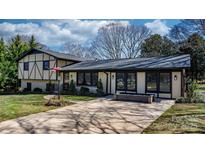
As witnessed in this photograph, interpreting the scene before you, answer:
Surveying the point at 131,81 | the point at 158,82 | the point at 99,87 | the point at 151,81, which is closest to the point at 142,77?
the point at 151,81

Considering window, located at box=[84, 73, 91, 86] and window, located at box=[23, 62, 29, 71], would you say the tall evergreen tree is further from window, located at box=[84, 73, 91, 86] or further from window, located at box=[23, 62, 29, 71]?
window, located at box=[23, 62, 29, 71]

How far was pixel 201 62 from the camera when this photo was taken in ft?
60.6

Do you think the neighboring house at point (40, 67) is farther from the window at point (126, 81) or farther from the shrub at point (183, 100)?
the shrub at point (183, 100)

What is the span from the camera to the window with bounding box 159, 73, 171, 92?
35.1ft

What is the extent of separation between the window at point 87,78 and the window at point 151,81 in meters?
3.54

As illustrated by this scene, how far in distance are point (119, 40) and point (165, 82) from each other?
11987 mm

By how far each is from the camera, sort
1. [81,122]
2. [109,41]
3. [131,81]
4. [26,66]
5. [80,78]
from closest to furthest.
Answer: [81,122] < [131,81] < [80,78] < [26,66] < [109,41]

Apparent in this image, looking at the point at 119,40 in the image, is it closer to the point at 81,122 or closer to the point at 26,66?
the point at 26,66

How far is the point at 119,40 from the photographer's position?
72.1ft

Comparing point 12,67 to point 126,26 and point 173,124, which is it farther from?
point 173,124

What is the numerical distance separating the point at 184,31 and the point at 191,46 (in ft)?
4.92

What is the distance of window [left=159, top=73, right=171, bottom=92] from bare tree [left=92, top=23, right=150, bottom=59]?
1090 centimetres

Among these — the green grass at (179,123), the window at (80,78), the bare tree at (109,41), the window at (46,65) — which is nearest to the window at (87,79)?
the window at (80,78)
